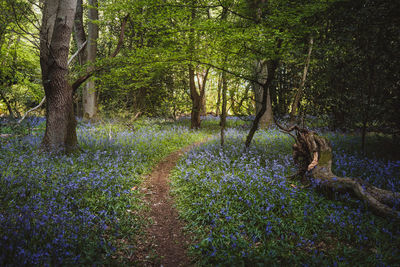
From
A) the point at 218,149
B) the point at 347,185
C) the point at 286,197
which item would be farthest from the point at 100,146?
the point at 347,185

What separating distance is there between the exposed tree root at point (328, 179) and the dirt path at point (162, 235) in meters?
3.18

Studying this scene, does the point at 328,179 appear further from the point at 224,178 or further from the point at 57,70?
the point at 57,70

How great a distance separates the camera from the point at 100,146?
8.20 meters

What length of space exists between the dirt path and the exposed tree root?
3175 millimetres

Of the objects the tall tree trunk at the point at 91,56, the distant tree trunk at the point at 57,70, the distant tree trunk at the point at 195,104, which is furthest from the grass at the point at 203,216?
the tall tree trunk at the point at 91,56

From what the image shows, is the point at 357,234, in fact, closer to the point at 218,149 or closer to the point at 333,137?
the point at 218,149

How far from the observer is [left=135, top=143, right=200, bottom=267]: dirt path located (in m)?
3.40

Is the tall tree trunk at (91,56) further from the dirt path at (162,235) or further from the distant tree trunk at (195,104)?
the dirt path at (162,235)

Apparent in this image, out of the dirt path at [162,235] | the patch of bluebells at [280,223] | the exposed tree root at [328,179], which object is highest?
the exposed tree root at [328,179]

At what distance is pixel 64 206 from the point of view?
3.72 metres

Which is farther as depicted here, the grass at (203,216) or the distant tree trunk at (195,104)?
the distant tree trunk at (195,104)

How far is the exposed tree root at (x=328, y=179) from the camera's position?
3.81 m

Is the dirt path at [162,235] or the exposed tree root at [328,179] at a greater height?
the exposed tree root at [328,179]

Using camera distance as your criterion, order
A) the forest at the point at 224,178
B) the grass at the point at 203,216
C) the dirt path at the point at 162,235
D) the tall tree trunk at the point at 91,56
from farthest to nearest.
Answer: the tall tree trunk at the point at 91,56
the dirt path at the point at 162,235
the forest at the point at 224,178
the grass at the point at 203,216
